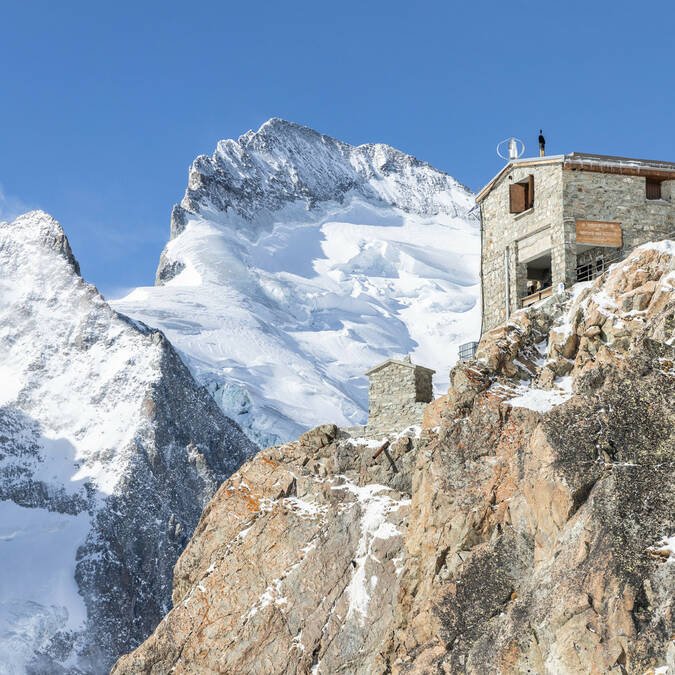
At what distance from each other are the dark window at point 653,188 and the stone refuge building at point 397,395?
28.6 ft

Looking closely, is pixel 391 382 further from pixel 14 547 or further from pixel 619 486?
pixel 14 547

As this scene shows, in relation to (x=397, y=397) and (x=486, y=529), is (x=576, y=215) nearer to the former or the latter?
(x=397, y=397)

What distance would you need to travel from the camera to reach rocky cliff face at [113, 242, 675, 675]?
60.0ft

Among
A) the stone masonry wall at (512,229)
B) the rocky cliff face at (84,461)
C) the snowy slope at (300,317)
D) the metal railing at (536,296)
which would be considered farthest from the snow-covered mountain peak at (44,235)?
the metal railing at (536,296)

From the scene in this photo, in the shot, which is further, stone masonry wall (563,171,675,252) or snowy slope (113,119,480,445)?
snowy slope (113,119,480,445)

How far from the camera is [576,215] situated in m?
30.2

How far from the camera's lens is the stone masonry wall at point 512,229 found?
3042 cm

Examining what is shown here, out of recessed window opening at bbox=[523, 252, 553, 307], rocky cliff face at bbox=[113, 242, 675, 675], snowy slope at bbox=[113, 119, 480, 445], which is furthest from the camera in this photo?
snowy slope at bbox=[113, 119, 480, 445]

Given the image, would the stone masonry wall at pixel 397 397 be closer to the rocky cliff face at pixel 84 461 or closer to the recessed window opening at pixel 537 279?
the recessed window opening at pixel 537 279

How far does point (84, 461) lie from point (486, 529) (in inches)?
5055

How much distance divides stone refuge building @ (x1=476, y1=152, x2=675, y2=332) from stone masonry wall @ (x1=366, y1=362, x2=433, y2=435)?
11.3 feet

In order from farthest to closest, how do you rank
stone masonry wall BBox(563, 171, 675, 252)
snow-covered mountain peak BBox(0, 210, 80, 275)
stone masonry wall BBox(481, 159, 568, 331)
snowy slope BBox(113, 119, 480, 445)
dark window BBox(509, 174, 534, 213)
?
snow-covered mountain peak BBox(0, 210, 80, 275) < snowy slope BBox(113, 119, 480, 445) < dark window BBox(509, 174, 534, 213) < stone masonry wall BBox(481, 159, 568, 331) < stone masonry wall BBox(563, 171, 675, 252)

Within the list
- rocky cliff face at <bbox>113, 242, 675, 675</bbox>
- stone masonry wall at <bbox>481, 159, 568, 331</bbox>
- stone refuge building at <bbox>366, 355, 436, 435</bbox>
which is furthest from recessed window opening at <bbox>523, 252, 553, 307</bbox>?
stone refuge building at <bbox>366, 355, 436, 435</bbox>

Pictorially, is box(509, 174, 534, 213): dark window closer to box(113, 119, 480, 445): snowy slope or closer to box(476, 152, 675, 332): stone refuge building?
box(476, 152, 675, 332): stone refuge building
